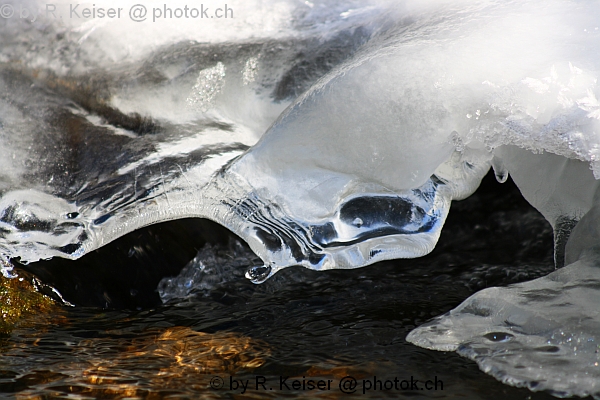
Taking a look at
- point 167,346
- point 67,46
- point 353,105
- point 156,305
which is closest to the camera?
point 353,105

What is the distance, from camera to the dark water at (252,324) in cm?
169

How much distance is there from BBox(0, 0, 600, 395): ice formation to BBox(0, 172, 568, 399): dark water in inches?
7.0

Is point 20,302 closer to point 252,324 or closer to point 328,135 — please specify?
point 252,324

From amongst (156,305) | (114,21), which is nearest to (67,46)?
(114,21)

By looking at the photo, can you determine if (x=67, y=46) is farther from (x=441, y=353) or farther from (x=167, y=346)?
(x=441, y=353)

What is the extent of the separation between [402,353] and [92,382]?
837mm

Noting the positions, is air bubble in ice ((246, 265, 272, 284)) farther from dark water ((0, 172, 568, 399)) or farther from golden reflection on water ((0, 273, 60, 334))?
golden reflection on water ((0, 273, 60, 334))

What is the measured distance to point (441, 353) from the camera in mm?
1827

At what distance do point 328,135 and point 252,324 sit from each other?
74 centimetres

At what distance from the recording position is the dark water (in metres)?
1.69

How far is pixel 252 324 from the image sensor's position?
7.30 feet

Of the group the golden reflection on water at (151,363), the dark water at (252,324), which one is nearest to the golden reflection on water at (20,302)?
the dark water at (252,324)

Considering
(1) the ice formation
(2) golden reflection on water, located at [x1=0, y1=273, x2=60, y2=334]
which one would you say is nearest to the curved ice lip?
(1) the ice formation

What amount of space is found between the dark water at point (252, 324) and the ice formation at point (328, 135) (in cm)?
18
